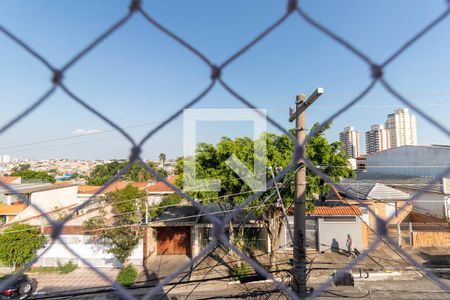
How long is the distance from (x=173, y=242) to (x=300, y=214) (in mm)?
8067

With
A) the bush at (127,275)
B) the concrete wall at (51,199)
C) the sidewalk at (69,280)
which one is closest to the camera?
the sidewalk at (69,280)

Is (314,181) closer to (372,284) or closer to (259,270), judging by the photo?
(372,284)

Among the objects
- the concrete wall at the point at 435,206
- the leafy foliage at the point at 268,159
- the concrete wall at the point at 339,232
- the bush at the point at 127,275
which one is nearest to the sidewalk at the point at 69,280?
the bush at the point at 127,275

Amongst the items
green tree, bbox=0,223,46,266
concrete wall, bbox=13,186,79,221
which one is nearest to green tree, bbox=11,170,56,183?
concrete wall, bbox=13,186,79,221

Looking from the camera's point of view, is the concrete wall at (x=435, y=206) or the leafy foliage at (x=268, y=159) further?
the concrete wall at (x=435, y=206)

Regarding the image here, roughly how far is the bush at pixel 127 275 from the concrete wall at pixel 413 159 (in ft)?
31.2

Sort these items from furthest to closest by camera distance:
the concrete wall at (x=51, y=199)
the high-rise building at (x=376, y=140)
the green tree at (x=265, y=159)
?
the high-rise building at (x=376, y=140)
the concrete wall at (x=51, y=199)
the green tree at (x=265, y=159)

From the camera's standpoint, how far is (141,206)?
1138 cm

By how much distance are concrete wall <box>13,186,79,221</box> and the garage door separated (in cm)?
402

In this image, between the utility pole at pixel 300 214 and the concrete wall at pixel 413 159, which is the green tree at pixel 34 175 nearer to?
the concrete wall at pixel 413 159

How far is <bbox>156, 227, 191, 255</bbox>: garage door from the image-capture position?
407 inches

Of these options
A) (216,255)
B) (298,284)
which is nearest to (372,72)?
(298,284)

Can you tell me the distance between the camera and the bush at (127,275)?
817 cm

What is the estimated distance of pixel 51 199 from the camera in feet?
41.7
